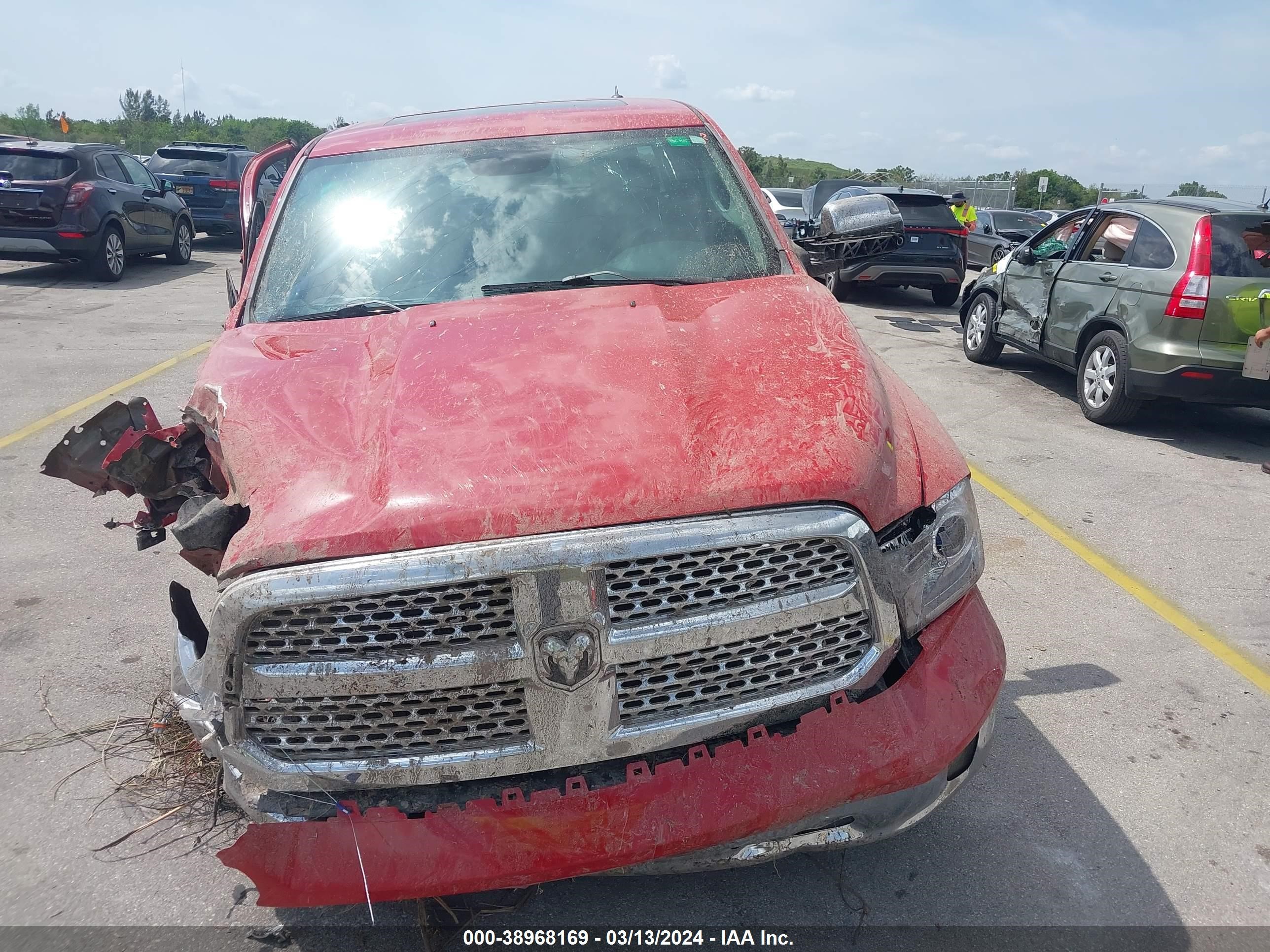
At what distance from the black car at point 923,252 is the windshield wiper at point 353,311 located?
11145 millimetres

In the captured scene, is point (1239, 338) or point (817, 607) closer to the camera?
point (817, 607)

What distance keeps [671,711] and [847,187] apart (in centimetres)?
1647

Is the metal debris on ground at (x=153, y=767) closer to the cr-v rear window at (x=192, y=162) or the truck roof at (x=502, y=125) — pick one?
the truck roof at (x=502, y=125)

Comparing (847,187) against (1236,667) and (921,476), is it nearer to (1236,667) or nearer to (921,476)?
(1236,667)

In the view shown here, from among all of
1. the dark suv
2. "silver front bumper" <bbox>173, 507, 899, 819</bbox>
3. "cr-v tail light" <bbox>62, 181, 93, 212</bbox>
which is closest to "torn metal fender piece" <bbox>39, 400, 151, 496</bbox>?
"silver front bumper" <bbox>173, 507, 899, 819</bbox>

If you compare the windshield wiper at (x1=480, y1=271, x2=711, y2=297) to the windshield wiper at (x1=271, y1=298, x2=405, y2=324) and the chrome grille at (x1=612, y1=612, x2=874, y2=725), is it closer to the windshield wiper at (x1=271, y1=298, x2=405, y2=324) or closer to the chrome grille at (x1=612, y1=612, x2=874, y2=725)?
the windshield wiper at (x1=271, y1=298, x2=405, y2=324)

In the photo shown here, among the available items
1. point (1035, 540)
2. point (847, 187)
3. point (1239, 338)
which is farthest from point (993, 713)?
point (847, 187)

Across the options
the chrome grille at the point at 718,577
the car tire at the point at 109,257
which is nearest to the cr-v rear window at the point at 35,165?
the car tire at the point at 109,257

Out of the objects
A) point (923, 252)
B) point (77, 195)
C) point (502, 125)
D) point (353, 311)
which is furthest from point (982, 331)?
point (77, 195)

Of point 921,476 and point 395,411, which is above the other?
point 395,411

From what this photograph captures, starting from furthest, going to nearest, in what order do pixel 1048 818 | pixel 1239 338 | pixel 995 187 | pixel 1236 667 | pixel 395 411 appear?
pixel 995 187 < pixel 1239 338 < pixel 1236 667 < pixel 1048 818 < pixel 395 411

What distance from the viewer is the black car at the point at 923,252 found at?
13.7m

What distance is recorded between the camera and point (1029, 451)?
708cm

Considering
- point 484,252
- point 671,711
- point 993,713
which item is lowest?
point 993,713
